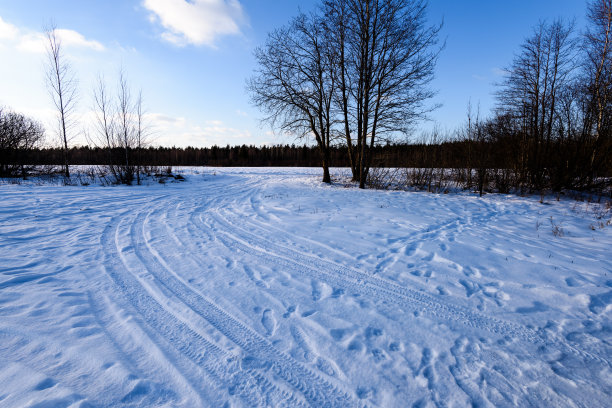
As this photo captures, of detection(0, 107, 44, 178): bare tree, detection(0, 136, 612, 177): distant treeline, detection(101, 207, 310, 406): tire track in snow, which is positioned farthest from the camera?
detection(0, 107, 44, 178): bare tree

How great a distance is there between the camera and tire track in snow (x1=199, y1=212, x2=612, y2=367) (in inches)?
103

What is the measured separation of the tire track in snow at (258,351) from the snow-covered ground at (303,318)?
0.04ft

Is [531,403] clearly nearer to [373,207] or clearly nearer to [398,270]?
[398,270]

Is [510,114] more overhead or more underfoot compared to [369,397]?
more overhead

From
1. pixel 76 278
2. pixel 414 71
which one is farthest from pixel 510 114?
pixel 76 278

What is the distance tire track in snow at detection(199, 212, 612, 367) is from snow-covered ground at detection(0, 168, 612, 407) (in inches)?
1.0

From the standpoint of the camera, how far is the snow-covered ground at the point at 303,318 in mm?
1979

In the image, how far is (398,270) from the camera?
161 inches

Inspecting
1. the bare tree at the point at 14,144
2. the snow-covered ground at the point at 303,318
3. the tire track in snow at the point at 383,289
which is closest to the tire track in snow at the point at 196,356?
the snow-covered ground at the point at 303,318

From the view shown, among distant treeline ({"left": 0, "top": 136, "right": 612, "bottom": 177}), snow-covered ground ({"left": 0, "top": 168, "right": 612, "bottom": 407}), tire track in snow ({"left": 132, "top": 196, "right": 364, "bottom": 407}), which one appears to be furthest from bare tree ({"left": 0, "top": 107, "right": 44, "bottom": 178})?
tire track in snow ({"left": 132, "top": 196, "right": 364, "bottom": 407})

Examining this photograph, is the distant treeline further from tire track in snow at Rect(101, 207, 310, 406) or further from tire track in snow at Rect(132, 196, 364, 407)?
tire track in snow at Rect(101, 207, 310, 406)

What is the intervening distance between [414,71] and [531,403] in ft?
45.6

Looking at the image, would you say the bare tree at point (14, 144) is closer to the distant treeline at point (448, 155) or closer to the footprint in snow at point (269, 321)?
the distant treeline at point (448, 155)

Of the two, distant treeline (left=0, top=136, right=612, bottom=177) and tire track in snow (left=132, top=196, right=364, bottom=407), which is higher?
distant treeline (left=0, top=136, right=612, bottom=177)
